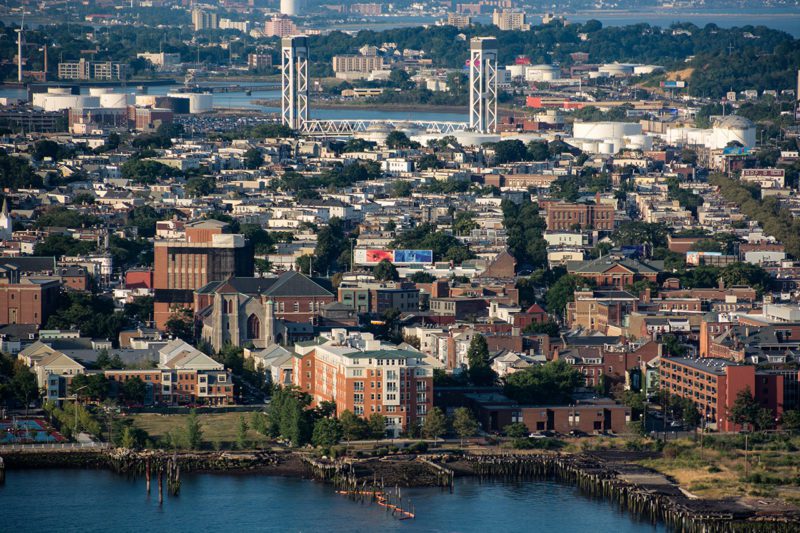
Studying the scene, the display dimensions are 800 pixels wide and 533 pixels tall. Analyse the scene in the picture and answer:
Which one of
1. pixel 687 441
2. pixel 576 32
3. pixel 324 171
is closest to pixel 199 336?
pixel 687 441

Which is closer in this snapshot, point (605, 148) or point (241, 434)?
point (241, 434)

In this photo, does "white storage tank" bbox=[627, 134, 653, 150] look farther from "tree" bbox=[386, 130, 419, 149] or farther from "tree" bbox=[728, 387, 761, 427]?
"tree" bbox=[728, 387, 761, 427]

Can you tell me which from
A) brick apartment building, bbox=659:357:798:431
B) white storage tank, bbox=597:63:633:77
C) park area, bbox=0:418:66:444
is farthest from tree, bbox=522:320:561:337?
white storage tank, bbox=597:63:633:77

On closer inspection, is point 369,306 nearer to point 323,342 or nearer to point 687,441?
point 323,342

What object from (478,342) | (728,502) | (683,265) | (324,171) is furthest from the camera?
(324,171)

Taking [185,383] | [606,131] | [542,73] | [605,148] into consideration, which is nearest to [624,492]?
[185,383]

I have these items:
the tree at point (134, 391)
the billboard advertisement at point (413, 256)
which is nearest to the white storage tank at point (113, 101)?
the billboard advertisement at point (413, 256)

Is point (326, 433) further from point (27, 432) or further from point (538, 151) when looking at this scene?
point (538, 151)
